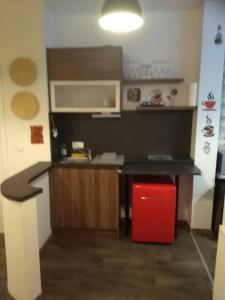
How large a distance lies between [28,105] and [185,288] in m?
2.44

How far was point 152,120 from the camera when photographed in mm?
3121

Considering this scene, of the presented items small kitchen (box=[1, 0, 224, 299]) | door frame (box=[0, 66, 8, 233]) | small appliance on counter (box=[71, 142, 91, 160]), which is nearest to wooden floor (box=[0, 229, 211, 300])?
small kitchen (box=[1, 0, 224, 299])

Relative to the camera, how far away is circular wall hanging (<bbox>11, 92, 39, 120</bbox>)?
2.71m

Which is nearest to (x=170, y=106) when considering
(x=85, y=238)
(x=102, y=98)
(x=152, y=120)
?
(x=152, y=120)

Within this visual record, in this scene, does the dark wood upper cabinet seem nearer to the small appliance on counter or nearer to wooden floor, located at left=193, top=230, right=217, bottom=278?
the small appliance on counter

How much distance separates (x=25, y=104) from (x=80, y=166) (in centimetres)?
94

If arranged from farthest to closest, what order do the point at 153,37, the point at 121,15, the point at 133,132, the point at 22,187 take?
the point at 133,132
the point at 153,37
the point at 22,187
the point at 121,15

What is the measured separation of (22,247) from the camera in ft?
5.84

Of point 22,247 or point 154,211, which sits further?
point 154,211

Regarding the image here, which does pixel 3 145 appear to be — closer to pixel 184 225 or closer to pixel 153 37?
pixel 153 37

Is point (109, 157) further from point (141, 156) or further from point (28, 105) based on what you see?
point (28, 105)

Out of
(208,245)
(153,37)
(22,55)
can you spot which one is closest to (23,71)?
(22,55)

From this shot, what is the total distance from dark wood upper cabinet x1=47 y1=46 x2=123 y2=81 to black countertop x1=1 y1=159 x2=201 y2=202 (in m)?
1.02

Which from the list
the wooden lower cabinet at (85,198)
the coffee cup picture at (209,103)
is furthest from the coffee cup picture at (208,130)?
the wooden lower cabinet at (85,198)
